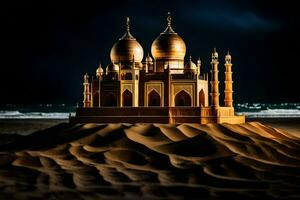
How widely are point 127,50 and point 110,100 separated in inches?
149

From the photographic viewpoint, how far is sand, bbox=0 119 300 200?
16891mm

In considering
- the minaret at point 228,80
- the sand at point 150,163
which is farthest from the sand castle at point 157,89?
the sand at point 150,163

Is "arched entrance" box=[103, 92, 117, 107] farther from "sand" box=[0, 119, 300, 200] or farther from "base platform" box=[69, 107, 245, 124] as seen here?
"sand" box=[0, 119, 300, 200]

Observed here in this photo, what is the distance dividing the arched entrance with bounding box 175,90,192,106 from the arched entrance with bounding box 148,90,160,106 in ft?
3.94

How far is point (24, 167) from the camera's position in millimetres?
21203

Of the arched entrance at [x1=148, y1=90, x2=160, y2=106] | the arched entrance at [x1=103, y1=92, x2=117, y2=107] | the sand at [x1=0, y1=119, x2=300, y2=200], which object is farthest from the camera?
the arched entrance at [x1=103, y1=92, x2=117, y2=107]

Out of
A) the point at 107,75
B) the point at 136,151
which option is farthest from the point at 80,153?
the point at 107,75

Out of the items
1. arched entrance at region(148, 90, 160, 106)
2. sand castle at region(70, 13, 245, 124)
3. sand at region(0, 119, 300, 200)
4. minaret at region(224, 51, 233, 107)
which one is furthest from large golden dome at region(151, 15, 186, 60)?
sand at region(0, 119, 300, 200)

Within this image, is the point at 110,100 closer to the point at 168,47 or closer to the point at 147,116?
the point at 147,116

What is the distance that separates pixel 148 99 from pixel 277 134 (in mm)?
7942

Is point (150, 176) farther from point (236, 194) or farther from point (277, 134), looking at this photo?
point (277, 134)

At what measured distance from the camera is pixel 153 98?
31766mm

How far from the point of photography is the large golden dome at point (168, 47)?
109ft

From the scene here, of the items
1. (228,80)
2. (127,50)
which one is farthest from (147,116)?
(127,50)
